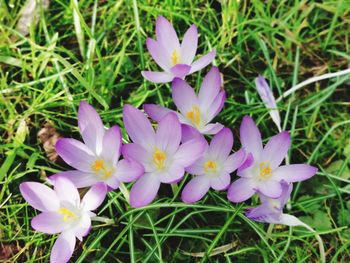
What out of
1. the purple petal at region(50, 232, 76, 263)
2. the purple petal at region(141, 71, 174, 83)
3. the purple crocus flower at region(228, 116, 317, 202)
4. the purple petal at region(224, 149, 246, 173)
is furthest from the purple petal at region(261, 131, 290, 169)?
the purple petal at region(50, 232, 76, 263)

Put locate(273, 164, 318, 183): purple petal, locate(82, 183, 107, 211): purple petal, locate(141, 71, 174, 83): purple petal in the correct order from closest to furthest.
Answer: locate(82, 183, 107, 211): purple petal → locate(273, 164, 318, 183): purple petal → locate(141, 71, 174, 83): purple petal

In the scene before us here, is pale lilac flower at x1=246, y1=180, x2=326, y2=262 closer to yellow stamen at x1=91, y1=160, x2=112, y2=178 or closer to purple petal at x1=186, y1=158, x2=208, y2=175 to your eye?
purple petal at x1=186, y1=158, x2=208, y2=175

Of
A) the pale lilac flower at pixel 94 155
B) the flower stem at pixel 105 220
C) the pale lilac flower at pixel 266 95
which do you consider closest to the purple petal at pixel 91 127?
the pale lilac flower at pixel 94 155

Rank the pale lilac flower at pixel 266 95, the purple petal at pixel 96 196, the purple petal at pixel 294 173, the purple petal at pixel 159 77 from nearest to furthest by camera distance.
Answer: the purple petal at pixel 96 196 < the purple petal at pixel 294 173 < the purple petal at pixel 159 77 < the pale lilac flower at pixel 266 95

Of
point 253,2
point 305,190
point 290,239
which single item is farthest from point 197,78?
point 290,239

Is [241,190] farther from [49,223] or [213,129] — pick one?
[49,223]

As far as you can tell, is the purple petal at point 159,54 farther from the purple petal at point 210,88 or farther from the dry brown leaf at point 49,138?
the dry brown leaf at point 49,138
